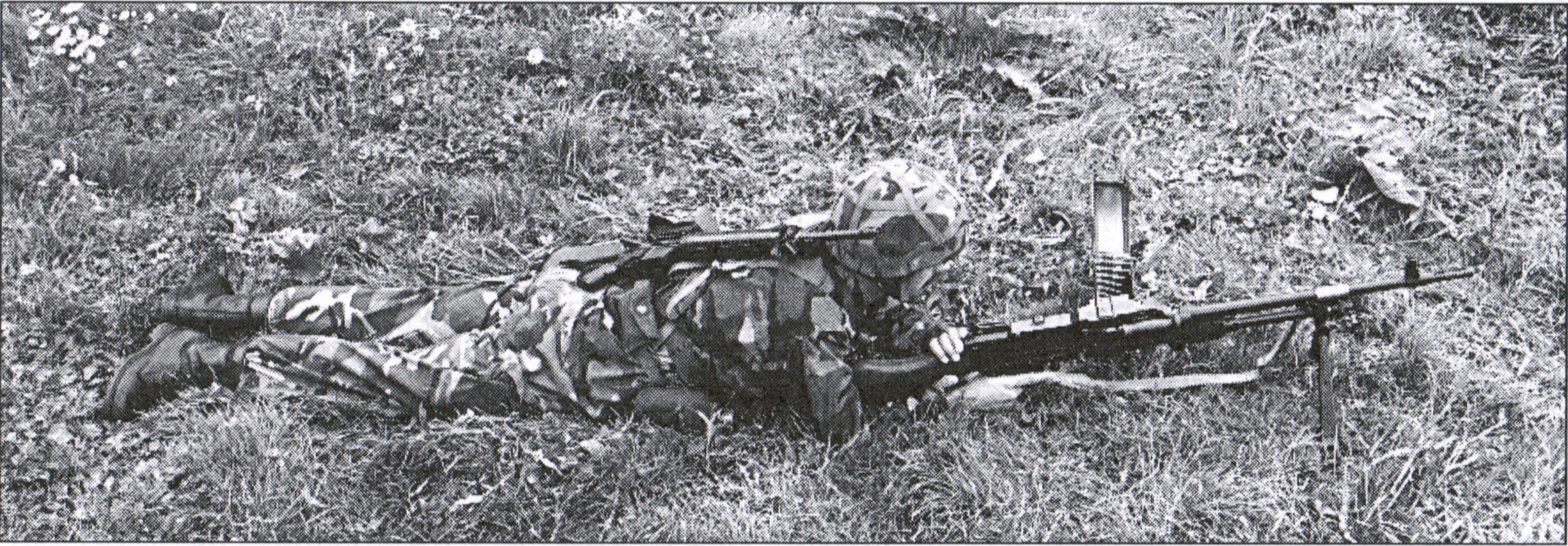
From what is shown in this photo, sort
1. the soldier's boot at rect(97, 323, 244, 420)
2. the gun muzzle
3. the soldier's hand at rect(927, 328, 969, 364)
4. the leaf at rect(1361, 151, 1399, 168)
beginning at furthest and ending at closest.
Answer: the leaf at rect(1361, 151, 1399, 168) < the gun muzzle < the soldier's boot at rect(97, 323, 244, 420) < the soldier's hand at rect(927, 328, 969, 364)

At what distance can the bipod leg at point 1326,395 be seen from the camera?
5.39m

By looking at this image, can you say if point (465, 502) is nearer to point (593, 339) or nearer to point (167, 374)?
point (593, 339)

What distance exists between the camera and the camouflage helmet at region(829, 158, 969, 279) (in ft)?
17.5

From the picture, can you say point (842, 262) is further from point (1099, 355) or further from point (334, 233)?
point (334, 233)

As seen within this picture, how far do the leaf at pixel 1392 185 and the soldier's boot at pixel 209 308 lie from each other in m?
5.29

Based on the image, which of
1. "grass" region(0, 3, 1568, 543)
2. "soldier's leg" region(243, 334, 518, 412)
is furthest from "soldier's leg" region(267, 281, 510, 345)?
"grass" region(0, 3, 1568, 543)

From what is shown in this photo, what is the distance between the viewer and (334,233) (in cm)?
671

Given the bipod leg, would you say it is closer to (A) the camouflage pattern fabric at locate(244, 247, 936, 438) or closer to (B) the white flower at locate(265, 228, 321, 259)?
(A) the camouflage pattern fabric at locate(244, 247, 936, 438)

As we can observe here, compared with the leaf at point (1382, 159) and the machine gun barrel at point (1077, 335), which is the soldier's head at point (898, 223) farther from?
the leaf at point (1382, 159)

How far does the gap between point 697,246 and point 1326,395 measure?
266cm

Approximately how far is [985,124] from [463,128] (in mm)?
2754

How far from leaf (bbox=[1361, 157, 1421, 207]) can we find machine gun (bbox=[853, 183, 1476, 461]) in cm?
106

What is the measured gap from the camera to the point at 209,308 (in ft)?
20.1

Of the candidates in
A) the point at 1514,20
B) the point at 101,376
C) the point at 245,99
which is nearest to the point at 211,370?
the point at 101,376
